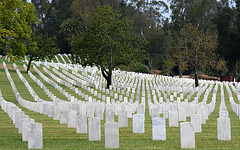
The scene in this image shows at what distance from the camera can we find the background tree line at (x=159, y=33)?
50656mm

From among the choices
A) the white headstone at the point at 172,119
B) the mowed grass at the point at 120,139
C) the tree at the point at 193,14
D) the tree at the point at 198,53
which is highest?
the tree at the point at 193,14

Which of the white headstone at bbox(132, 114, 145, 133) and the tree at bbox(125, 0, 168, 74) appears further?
the tree at bbox(125, 0, 168, 74)

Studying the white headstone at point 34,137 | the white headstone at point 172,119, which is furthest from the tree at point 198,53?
the white headstone at point 34,137

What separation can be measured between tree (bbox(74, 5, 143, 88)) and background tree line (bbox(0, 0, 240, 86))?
16.6 inches

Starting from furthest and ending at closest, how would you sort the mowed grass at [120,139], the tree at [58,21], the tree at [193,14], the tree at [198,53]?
the tree at [58,21] → the tree at [193,14] → the tree at [198,53] → the mowed grass at [120,139]

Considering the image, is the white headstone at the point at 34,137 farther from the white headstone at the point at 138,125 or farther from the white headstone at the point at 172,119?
the white headstone at the point at 172,119

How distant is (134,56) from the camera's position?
164 feet

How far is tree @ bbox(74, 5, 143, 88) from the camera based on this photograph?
159 feet

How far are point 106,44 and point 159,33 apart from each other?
39.0 meters

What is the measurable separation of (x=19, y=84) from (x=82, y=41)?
32.5ft

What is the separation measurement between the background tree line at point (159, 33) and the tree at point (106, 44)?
421mm

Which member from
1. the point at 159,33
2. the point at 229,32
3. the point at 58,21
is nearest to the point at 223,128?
the point at 229,32

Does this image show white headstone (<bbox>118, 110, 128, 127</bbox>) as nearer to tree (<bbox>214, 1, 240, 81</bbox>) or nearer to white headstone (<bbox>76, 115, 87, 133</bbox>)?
white headstone (<bbox>76, 115, 87, 133</bbox>)

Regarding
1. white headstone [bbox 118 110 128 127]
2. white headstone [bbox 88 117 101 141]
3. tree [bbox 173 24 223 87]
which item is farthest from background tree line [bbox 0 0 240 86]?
white headstone [bbox 88 117 101 141]
